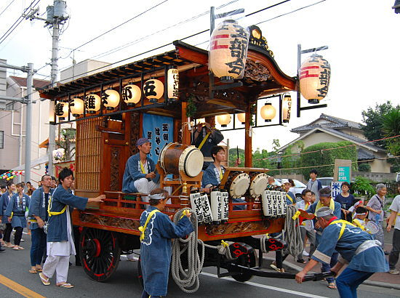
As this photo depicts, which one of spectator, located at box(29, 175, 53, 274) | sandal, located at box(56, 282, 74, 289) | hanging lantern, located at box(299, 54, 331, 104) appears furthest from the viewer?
spectator, located at box(29, 175, 53, 274)

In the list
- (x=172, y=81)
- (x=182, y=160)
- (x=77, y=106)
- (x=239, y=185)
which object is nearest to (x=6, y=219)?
(x=77, y=106)

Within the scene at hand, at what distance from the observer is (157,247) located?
15.7 ft

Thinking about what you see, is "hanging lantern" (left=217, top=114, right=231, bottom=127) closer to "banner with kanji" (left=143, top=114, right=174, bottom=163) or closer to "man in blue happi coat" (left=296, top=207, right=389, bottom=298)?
"banner with kanji" (left=143, top=114, right=174, bottom=163)

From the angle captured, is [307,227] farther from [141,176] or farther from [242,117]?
[141,176]

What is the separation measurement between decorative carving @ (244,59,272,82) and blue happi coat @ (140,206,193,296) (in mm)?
3346

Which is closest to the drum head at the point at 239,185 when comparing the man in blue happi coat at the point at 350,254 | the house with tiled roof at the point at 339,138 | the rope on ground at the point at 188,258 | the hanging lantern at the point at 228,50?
the rope on ground at the point at 188,258

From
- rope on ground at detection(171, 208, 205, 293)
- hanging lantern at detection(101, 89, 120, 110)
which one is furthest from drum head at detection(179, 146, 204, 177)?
hanging lantern at detection(101, 89, 120, 110)

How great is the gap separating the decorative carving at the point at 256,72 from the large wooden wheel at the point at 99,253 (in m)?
3.70

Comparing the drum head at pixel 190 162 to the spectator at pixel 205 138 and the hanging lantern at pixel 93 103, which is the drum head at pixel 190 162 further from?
the hanging lantern at pixel 93 103

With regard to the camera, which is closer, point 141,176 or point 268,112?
point 141,176

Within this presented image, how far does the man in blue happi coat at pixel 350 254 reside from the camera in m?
4.28

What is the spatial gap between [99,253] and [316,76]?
200 inches

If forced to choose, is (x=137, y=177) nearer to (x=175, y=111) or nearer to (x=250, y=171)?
(x=250, y=171)

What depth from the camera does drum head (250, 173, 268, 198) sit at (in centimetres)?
635
